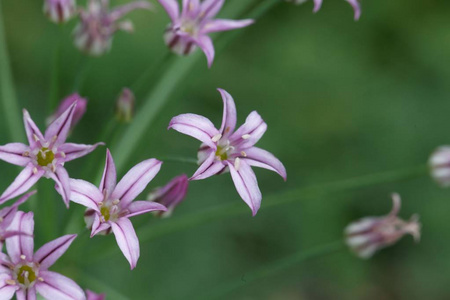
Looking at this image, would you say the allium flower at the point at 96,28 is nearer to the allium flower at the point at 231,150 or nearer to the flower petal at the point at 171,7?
the flower petal at the point at 171,7


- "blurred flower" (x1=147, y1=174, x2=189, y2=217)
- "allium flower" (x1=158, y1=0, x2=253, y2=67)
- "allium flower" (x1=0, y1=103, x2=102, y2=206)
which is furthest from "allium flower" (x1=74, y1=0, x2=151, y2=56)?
"allium flower" (x1=0, y1=103, x2=102, y2=206)

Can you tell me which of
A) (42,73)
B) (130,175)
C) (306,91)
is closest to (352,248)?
(130,175)

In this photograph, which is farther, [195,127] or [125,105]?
[125,105]

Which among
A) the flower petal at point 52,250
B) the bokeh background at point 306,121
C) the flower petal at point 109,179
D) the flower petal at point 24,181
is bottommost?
the flower petal at point 52,250

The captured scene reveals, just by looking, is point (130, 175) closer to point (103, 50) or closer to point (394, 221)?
point (103, 50)

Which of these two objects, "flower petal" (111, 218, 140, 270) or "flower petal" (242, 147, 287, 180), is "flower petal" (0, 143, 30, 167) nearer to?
"flower petal" (111, 218, 140, 270)

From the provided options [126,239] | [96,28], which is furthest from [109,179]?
[96,28]

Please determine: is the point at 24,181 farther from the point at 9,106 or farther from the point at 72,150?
the point at 9,106

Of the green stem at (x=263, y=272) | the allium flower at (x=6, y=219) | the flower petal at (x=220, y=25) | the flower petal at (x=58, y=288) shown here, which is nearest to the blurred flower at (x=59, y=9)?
the flower petal at (x=220, y=25)
